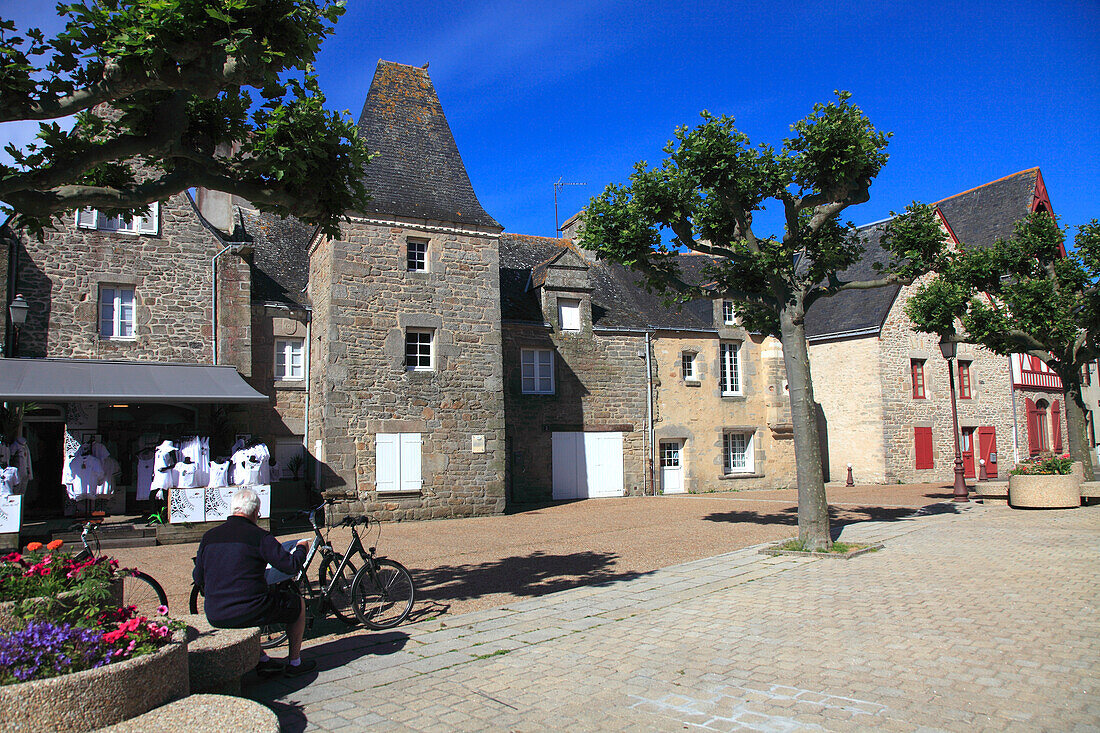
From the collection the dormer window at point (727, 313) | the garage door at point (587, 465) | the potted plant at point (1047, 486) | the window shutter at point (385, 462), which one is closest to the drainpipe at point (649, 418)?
the garage door at point (587, 465)

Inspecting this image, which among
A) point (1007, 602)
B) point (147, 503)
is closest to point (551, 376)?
point (147, 503)

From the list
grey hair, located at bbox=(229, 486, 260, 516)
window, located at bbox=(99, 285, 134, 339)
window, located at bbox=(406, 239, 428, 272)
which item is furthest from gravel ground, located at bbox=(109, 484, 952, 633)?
window, located at bbox=(406, 239, 428, 272)

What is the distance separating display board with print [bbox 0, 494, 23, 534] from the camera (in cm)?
1109

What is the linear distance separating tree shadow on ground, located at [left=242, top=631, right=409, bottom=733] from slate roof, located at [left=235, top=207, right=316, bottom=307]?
13.2 m

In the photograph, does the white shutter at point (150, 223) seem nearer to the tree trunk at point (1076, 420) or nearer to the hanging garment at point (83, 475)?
→ the hanging garment at point (83, 475)

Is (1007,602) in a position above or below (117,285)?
below

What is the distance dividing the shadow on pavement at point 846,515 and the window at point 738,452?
22.4 feet

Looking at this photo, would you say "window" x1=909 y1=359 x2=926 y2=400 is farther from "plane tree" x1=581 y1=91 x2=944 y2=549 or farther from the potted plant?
"plane tree" x1=581 y1=91 x2=944 y2=549

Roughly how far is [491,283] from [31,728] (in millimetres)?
14781

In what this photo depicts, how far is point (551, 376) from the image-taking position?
20.3 meters

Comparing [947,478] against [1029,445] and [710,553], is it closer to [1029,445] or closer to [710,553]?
[1029,445]


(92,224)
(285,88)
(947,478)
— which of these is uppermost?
(92,224)

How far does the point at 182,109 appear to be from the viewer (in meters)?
5.61

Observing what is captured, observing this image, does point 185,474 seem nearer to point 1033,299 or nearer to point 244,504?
point 244,504
